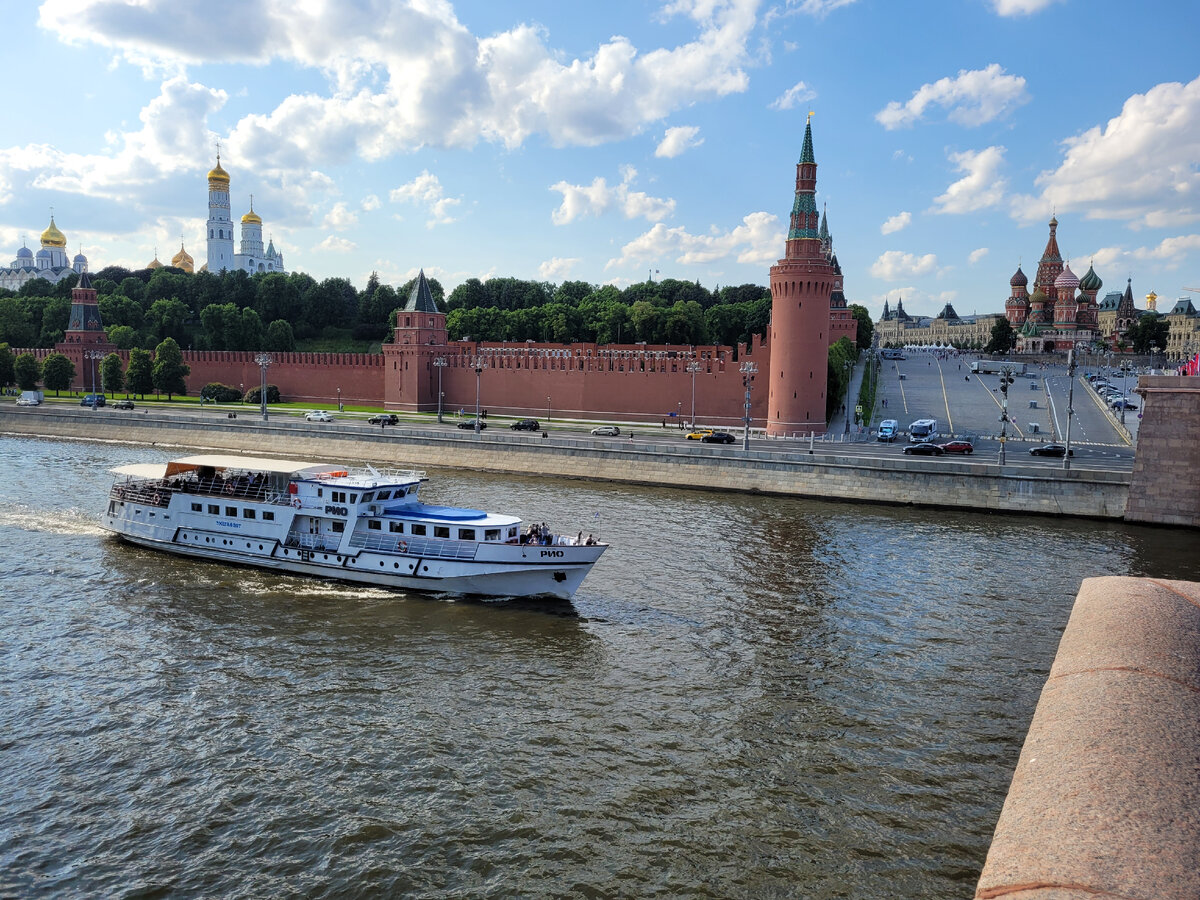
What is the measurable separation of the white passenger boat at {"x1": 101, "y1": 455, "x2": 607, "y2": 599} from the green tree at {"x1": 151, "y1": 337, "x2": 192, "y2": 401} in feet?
150

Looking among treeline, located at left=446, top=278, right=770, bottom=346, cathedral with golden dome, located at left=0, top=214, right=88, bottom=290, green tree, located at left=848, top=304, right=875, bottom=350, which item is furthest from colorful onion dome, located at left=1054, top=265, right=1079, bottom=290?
cathedral with golden dome, located at left=0, top=214, right=88, bottom=290

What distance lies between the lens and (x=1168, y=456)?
33.8 m

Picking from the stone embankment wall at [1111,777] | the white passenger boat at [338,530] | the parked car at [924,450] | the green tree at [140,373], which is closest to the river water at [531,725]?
the white passenger boat at [338,530]

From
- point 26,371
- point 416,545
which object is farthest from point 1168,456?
point 26,371

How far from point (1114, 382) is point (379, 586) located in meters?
72.6

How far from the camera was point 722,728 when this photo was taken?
15.5m

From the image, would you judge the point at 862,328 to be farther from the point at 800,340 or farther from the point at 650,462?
the point at 650,462

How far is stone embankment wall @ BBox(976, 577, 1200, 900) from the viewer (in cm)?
731

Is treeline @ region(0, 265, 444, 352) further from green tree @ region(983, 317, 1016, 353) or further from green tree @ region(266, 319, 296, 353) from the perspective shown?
green tree @ region(983, 317, 1016, 353)

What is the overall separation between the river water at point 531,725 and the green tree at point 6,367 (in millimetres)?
57976

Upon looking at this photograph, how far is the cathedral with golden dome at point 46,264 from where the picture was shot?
5630 inches

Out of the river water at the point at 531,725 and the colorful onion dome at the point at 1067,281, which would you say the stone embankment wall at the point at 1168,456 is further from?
the colorful onion dome at the point at 1067,281

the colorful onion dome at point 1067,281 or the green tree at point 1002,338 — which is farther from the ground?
the colorful onion dome at point 1067,281

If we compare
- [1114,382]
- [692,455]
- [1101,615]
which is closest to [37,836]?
[1101,615]
